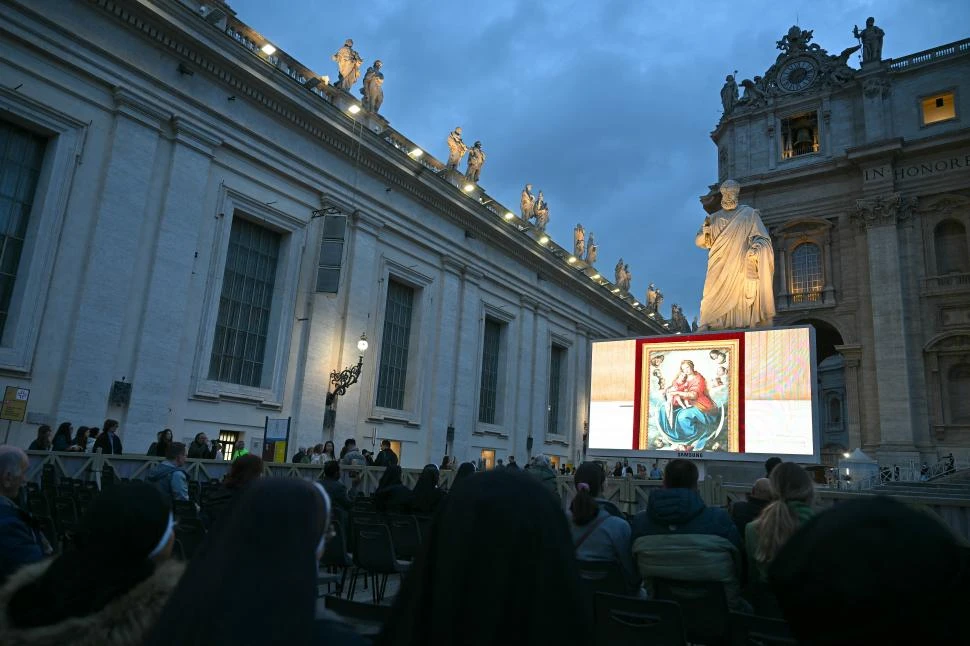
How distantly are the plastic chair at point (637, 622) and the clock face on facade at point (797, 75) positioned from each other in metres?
33.1

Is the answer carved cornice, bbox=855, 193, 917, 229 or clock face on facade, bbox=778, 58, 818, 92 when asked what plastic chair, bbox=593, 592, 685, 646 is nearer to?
carved cornice, bbox=855, 193, 917, 229

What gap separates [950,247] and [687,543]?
28.4 meters

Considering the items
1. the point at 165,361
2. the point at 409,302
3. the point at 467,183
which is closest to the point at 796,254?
the point at 467,183

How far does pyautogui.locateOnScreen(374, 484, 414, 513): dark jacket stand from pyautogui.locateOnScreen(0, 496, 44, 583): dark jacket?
5.89 m

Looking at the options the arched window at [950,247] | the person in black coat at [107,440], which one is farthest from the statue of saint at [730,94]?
the person in black coat at [107,440]

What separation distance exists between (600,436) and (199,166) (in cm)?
1182

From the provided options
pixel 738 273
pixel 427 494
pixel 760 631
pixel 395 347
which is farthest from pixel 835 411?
pixel 760 631

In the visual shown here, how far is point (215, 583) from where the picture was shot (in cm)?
137

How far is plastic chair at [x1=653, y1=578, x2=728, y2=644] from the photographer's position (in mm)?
3662

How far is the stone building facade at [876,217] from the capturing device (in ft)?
80.1

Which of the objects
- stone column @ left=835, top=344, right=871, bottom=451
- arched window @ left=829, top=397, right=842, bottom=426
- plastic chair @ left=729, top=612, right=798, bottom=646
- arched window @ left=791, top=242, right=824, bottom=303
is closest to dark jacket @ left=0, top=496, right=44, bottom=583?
plastic chair @ left=729, top=612, right=798, bottom=646

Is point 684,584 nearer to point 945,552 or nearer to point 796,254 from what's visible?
point 945,552

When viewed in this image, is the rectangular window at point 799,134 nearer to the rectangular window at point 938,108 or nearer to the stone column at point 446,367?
the rectangular window at point 938,108

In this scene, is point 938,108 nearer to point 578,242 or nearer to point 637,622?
point 578,242
